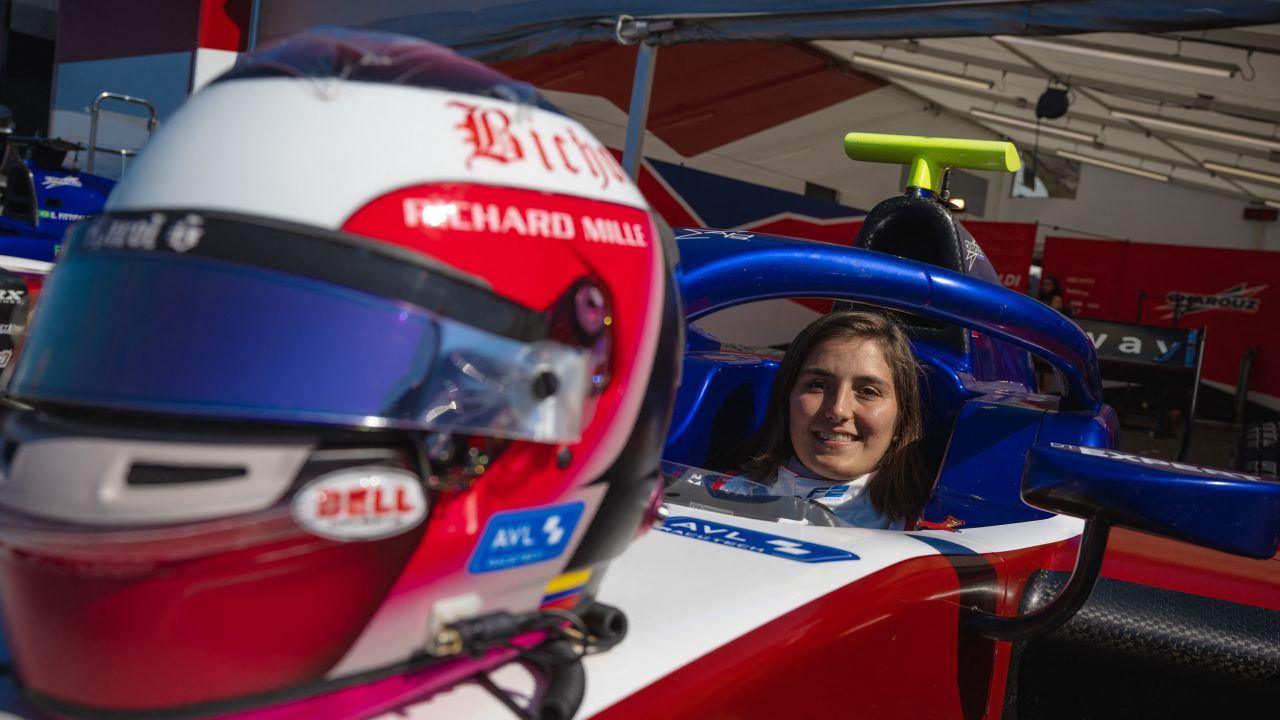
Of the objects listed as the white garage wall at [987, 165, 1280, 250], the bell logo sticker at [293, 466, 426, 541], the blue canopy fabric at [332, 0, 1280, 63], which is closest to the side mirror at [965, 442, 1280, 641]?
the bell logo sticker at [293, 466, 426, 541]

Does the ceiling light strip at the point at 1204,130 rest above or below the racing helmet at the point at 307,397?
above

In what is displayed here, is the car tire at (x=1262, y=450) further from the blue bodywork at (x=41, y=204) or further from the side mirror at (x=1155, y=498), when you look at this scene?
the blue bodywork at (x=41, y=204)

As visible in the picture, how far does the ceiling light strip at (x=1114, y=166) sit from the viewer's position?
15.4 m

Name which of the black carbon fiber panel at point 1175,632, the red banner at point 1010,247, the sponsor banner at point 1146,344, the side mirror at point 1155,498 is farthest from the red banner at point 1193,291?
the side mirror at point 1155,498

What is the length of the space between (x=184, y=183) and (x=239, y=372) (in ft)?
0.43

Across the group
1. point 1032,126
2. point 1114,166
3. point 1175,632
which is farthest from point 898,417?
Answer: point 1114,166

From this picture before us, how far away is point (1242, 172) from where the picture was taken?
13.6m

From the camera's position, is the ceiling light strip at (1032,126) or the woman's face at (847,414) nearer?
the woman's face at (847,414)

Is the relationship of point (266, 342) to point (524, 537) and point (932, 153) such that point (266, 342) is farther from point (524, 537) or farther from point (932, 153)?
point (932, 153)

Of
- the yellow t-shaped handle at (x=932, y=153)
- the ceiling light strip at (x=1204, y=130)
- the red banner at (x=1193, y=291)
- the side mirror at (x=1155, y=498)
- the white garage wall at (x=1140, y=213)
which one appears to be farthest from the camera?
the white garage wall at (x=1140, y=213)

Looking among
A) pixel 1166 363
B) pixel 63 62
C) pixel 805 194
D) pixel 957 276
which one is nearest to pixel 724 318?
pixel 805 194

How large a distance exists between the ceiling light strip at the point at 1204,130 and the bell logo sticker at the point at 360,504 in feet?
42.6

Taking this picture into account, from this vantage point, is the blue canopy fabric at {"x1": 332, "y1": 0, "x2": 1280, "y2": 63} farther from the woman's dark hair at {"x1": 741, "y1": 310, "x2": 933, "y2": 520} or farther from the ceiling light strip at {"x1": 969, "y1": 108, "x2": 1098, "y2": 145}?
the ceiling light strip at {"x1": 969, "y1": 108, "x2": 1098, "y2": 145}

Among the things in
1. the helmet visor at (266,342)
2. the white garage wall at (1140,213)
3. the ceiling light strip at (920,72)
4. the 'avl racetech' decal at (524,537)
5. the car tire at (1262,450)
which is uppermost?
the ceiling light strip at (920,72)
